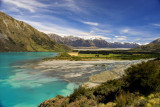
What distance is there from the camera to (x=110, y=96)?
15.0m

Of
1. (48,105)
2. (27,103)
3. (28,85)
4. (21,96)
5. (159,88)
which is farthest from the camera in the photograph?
(28,85)

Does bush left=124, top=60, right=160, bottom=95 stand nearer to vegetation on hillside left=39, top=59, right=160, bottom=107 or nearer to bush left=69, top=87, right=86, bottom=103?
vegetation on hillside left=39, top=59, right=160, bottom=107

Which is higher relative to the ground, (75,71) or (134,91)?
(134,91)

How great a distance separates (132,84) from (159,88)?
10.1 ft

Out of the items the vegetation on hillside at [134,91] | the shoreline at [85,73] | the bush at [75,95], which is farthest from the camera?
the shoreline at [85,73]

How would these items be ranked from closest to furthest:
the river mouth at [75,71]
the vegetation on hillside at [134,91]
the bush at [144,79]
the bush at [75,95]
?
the vegetation on hillside at [134,91], the bush at [144,79], the bush at [75,95], the river mouth at [75,71]

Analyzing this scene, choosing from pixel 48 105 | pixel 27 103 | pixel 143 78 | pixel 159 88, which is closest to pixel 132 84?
pixel 143 78

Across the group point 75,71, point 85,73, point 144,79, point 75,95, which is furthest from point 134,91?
point 75,71

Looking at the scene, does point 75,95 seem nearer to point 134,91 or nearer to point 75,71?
point 134,91

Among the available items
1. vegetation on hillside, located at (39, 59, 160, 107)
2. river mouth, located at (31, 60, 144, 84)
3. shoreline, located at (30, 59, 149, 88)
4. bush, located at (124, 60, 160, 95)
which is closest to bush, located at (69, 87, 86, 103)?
vegetation on hillside, located at (39, 59, 160, 107)

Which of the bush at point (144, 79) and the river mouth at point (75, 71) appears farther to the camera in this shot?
the river mouth at point (75, 71)

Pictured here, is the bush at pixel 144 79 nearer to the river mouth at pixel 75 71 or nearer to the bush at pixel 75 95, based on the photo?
the bush at pixel 75 95

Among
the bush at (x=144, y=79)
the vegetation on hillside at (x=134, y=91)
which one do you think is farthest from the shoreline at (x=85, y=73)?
the bush at (x=144, y=79)

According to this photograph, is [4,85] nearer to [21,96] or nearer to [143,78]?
[21,96]
